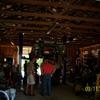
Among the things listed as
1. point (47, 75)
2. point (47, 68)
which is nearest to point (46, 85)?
point (47, 75)

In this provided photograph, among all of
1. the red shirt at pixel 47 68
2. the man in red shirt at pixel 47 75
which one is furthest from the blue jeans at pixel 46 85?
the red shirt at pixel 47 68

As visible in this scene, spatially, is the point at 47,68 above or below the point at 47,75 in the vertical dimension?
above

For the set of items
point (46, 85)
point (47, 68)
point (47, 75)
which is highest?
point (47, 68)

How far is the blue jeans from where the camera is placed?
9662mm

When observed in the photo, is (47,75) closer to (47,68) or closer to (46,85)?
(47,68)

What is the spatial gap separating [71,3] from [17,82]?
738 centimetres

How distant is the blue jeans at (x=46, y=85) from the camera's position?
9.66 meters

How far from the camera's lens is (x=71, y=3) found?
6.17m

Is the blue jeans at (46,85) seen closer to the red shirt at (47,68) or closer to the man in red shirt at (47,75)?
the man in red shirt at (47,75)

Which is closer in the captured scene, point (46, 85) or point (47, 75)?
point (47, 75)

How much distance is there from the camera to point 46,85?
9797 millimetres

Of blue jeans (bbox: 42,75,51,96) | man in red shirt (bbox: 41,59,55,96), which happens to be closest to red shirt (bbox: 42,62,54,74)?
man in red shirt (bbox: 41,59,55,96)

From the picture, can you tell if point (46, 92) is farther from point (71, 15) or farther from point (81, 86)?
point (71, 15)

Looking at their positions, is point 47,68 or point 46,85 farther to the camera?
point 46,85
